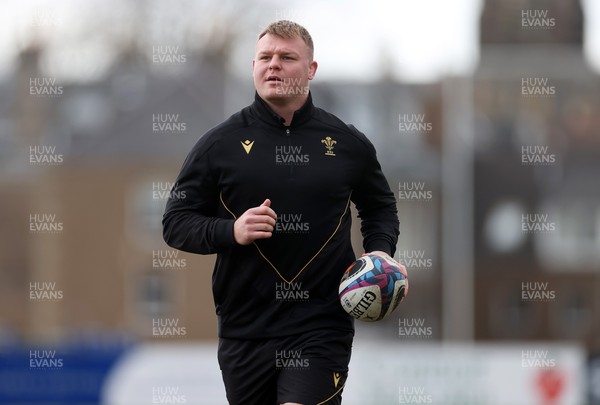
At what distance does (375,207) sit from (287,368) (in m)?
0.85

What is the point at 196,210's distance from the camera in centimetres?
549

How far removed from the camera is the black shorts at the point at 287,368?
5359 millimetres

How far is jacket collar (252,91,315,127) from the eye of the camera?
5520 mm

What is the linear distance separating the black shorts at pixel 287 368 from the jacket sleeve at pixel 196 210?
18.3 inches
